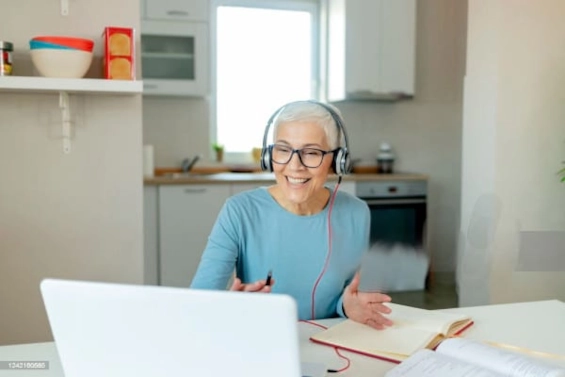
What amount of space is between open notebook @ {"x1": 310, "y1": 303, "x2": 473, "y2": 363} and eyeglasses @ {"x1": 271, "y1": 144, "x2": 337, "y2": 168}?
41 cm

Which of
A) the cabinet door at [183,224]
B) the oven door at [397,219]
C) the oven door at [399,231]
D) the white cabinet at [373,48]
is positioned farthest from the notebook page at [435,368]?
the white cabinet at [373,48]

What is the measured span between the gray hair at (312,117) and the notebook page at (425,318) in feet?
1.48

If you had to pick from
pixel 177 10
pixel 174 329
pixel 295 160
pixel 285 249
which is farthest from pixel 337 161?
pixel 177 10

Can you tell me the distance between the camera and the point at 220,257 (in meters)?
1.45

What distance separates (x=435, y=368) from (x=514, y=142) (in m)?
2.36

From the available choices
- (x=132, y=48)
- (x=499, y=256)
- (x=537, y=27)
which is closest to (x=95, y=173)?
(x=132, y=48)

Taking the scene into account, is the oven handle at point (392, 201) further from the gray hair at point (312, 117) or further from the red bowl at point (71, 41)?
the gray hair at point (312, 117)

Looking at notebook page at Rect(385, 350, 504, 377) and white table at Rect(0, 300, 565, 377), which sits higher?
notebook page at Rect(385, 350, 504, 377)

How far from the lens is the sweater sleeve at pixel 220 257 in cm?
140

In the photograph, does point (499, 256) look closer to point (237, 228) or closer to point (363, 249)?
point (363, 249)

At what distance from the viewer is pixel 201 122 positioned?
4.44m

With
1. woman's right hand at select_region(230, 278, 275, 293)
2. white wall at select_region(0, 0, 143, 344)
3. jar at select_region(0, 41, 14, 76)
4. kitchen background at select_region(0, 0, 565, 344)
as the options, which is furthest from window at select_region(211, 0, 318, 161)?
woman's right hand at select_region(230, 278, 275, 293)

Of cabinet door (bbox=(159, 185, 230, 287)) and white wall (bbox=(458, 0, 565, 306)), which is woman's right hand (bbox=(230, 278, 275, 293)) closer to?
white wall (bbox=(458, 0, 565, 306))

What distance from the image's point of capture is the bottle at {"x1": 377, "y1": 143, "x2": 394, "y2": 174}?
464cm
